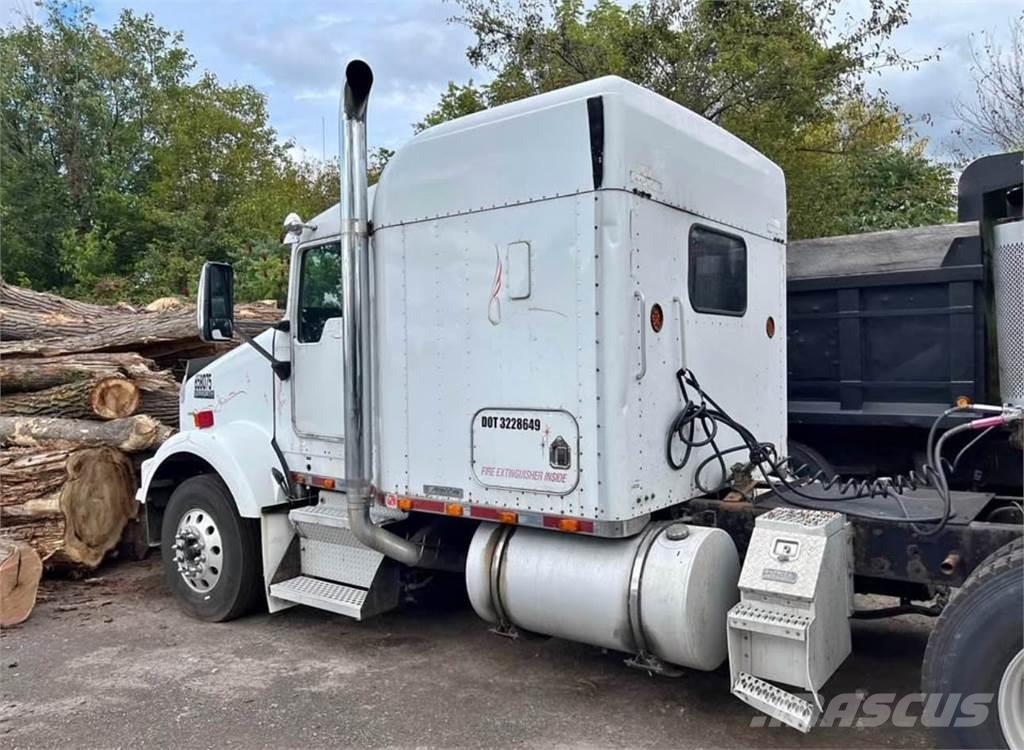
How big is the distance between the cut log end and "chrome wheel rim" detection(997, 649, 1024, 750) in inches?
284

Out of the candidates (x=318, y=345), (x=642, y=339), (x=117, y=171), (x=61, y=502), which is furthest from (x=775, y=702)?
(x=117, y=171)

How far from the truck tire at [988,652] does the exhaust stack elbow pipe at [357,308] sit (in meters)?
2.91

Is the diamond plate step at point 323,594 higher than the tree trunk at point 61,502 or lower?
lower

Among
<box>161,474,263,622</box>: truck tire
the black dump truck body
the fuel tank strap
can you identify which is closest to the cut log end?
<box>161,474,263,622</box>: truck tire

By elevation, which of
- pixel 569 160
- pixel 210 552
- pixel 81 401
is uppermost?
pixel 569 160

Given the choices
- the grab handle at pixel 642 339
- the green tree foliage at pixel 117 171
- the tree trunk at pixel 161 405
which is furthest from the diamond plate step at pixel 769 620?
the green tree foliage at pixel 117 171

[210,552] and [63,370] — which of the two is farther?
[63,370]

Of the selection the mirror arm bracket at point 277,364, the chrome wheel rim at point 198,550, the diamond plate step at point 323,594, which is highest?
the mirror arm bracket at point 277,364

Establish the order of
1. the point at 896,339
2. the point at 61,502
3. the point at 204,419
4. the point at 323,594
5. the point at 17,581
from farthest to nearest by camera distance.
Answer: the point at 61,502 → the point at 896,339 → the point at 204,419 → the point at 17,581 → the point at 323,594

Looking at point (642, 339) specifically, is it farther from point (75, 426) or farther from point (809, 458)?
point (75, 426)

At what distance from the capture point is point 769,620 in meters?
3.70

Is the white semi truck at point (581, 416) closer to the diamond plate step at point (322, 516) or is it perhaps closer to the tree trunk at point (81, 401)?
the diamond plate step at point (322, 516)

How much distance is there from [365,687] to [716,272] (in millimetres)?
3053

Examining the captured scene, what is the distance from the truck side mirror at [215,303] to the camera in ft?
17.7
